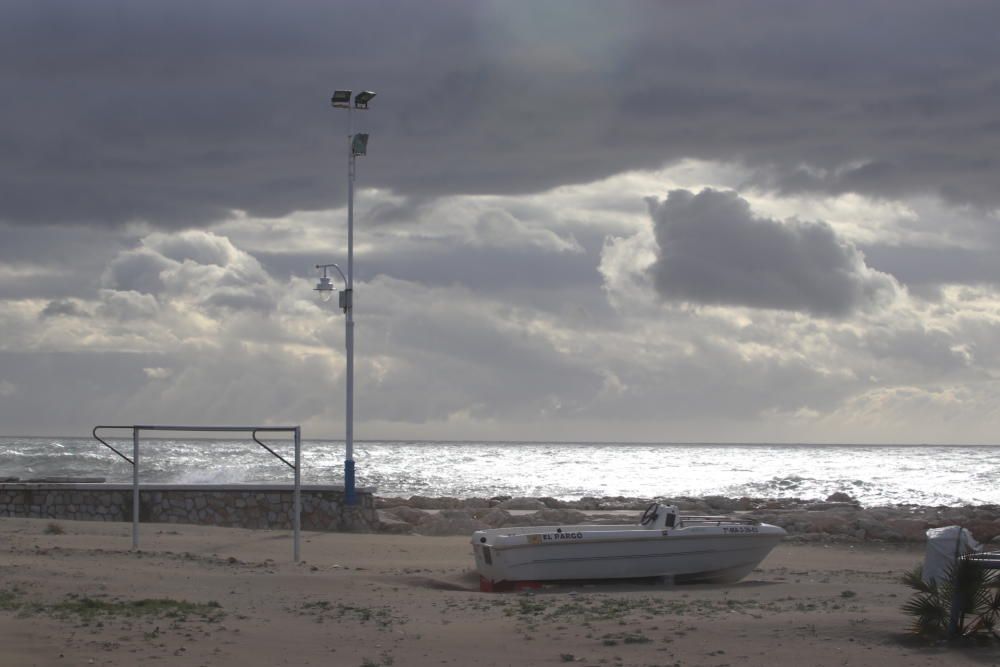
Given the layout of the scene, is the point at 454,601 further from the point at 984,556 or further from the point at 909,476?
the point at 909,476

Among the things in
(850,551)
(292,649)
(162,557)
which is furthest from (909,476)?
(292,649)

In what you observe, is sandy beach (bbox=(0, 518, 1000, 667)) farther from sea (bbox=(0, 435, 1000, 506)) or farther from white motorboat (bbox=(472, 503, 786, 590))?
sea (bbox=(0, 435, 1000, 506))

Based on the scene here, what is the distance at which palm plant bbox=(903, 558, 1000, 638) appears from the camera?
10.7 m

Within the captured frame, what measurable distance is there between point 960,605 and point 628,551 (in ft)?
21.8

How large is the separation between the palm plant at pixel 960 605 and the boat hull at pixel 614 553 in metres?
6.26

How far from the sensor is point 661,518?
17453 mm

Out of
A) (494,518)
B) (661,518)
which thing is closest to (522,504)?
(494,518)

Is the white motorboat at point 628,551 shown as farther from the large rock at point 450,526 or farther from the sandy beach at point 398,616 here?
the large rock at point 450,526

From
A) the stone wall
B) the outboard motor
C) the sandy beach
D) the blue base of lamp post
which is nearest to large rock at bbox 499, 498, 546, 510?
the blue base of lamp post

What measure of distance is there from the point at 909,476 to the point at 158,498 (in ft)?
189

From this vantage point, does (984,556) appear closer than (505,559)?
Yes

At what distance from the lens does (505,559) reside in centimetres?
1652

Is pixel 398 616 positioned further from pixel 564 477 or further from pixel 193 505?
pixel 564 477

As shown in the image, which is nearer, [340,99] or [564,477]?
[340,99]
